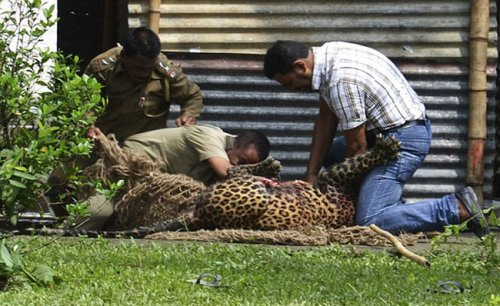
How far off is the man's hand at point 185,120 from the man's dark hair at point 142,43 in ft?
1.77

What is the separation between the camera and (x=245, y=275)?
5.75 metres

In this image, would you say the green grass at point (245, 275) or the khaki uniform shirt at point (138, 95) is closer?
the green grass at point (245, 275)

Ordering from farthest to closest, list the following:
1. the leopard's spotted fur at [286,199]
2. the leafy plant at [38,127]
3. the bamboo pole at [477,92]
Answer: the bamboo pole at [477,92], the leopard's spotted fur at [286,199], the leafy plant at [38,127]

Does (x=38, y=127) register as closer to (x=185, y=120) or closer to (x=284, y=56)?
(x=284, y=56)

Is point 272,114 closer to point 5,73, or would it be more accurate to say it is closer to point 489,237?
point 489,237

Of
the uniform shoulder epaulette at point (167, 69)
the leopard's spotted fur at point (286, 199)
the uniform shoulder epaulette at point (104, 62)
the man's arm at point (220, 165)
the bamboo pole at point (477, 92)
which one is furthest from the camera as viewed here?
the bamboo pole at point (477, 92)

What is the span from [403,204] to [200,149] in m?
1.38

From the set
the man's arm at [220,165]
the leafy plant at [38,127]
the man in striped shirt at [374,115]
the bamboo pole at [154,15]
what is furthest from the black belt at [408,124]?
the leafy plant at [38,127]

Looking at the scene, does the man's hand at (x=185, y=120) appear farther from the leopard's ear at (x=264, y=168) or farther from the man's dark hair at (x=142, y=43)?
the leopard's ear at (x=264, y=168)

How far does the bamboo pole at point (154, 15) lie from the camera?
944 cm

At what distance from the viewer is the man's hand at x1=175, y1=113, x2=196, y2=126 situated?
8.80 meters

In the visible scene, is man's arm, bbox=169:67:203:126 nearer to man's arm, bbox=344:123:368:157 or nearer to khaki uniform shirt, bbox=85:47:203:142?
khaki uniform shirt, bbox=85:47:203:142

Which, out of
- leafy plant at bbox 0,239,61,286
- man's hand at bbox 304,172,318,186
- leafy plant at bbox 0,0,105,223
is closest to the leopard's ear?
man's hand at bbox 304,172,318,186

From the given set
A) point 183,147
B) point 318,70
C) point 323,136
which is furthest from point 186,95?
point 318,70
